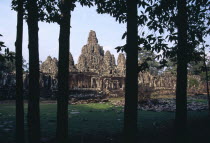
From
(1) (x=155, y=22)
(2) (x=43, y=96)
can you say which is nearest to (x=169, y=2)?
(1) (x=155, y=22)

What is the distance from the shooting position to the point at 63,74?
169 inches

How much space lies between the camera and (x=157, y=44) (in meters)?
3.81

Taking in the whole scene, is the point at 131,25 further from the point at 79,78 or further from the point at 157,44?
the point at 79,78

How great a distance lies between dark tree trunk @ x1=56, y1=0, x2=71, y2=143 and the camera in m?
4.25

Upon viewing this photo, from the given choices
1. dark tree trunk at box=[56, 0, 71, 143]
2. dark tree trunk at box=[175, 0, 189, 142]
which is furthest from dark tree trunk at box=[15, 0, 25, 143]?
dark tree trunk at box=[175, 0, 189, 142]

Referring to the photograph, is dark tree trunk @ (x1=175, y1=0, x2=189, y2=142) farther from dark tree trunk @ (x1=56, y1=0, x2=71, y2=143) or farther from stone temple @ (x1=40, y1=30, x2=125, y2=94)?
stone temple @ (x1=40, y1=30, x2=125, y2=94)

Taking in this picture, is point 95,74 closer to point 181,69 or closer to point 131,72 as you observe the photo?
point 181,69

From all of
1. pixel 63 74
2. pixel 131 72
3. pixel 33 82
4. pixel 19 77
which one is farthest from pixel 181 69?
pixel 19 77

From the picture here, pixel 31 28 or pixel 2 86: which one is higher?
Result: pixel 31 28

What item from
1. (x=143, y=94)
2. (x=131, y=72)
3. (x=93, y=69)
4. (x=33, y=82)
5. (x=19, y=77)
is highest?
(x=93, y=69)

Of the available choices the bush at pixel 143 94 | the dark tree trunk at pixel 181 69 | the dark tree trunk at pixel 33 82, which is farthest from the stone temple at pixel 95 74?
the dark tree trunk at pixel 181 69

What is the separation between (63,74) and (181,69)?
10.9ft

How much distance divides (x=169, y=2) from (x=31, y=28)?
3.54 metres

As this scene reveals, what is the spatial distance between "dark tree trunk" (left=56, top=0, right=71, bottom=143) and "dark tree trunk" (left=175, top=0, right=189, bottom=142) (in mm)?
2949
